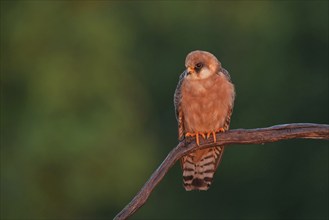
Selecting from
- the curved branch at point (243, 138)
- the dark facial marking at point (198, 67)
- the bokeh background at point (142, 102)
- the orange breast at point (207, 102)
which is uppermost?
the dark facial marking at point (198, 67)

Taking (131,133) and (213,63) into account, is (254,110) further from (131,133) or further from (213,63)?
(213,63)

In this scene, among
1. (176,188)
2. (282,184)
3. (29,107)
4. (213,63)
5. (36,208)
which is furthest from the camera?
(176,188)

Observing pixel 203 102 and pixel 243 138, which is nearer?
pixel 243 138

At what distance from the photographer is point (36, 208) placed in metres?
11.4

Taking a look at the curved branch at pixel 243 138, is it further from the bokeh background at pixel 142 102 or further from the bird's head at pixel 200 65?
the bokeh background at pixel 142 102

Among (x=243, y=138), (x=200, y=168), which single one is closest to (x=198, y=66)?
(x=200, y=168)

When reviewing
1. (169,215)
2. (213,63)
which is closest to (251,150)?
(169,215)

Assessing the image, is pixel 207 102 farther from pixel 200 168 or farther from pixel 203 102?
pixel 200 168

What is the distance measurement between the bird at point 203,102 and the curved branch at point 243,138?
64.4 inches

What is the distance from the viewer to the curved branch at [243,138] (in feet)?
9.23

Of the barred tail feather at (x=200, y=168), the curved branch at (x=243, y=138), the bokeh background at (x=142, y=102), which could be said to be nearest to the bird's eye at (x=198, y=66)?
the barred tail feather at (x=200, y=168)

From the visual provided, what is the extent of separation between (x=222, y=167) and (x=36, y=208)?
438cm

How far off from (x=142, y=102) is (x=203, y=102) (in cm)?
940

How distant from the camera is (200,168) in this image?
184 inches
